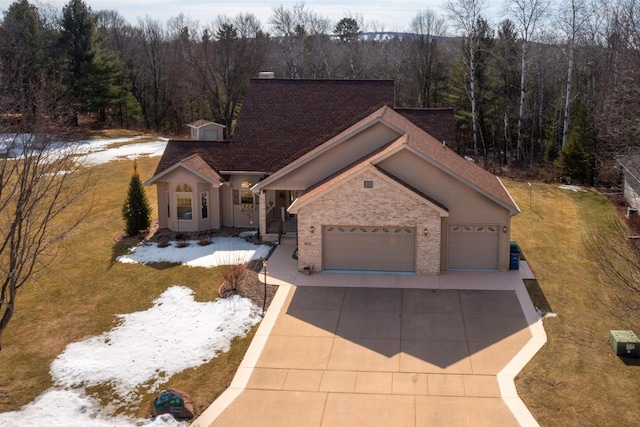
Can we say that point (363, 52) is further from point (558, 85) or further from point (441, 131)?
point (441, 131)

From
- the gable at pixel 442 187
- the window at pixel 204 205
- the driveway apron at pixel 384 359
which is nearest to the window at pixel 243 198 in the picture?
the window at pixel 204 205

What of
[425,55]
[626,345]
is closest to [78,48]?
[425,55]

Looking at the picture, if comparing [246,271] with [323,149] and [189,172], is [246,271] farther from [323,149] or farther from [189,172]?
[189,172]

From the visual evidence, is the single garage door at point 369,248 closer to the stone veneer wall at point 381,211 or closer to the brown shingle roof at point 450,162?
the stone veneer wall at point 381,211

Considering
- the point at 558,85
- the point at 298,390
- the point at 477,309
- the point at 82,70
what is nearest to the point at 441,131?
the point at 477,309

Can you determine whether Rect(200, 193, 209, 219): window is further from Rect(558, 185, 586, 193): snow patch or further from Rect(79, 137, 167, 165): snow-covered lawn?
Rect(558, 185, 586, 193): snow patch

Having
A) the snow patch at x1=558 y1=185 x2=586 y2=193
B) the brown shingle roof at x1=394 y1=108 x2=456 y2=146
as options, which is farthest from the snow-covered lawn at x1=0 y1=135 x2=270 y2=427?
the snow patch at x1=558 y1=185 x2=586 y2=193
